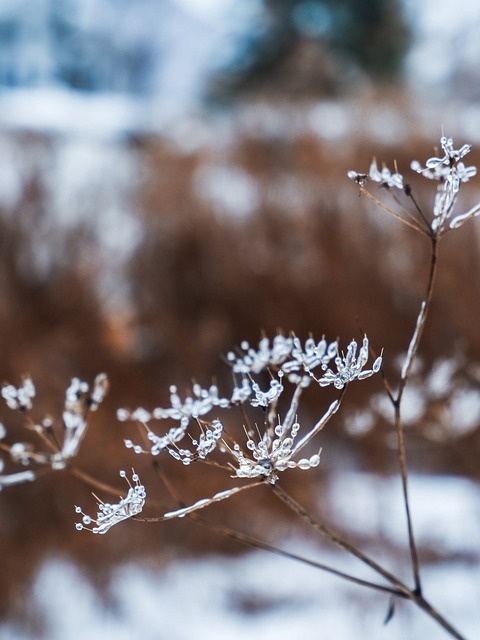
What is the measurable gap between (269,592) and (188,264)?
1079 millimetres

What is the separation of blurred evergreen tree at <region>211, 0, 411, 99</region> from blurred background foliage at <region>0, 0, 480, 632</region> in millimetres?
1910

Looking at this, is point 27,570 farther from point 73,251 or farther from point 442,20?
point 442,20

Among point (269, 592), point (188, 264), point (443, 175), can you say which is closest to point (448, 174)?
point (443, 175)

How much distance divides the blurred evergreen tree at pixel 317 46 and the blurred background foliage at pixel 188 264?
1910 millimetres

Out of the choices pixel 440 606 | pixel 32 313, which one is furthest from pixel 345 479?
pixel 32 313

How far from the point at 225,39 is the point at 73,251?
2.92 meters

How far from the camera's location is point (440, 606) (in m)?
1.39

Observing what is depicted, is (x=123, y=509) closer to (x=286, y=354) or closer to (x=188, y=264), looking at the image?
(x=286, y=354)

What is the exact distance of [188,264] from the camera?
7.27 ft

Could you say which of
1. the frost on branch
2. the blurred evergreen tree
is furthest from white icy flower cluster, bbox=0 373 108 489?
the blurred evergreen tree

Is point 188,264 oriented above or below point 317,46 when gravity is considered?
below

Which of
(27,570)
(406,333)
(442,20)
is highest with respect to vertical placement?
(442,20)

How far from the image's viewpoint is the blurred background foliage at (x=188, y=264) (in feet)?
6.47

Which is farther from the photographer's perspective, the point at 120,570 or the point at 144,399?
the point at 144,399
